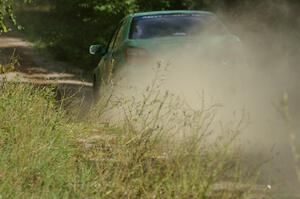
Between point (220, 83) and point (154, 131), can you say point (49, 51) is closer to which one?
point (220, 83)

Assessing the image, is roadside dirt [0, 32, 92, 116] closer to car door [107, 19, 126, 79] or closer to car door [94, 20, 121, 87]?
car door [94, 20, 121, 87]

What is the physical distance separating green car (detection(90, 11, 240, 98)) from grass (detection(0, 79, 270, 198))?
6.50 ft

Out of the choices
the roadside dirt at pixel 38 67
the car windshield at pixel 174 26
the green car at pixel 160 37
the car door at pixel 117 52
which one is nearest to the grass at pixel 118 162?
the green car at pixel 160 37

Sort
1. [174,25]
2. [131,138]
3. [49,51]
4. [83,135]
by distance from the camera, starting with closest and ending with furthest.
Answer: [131,138] → [83,135] → [174,25] → [49,51]

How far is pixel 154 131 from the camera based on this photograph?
6.57m

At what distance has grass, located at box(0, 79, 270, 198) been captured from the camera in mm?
5438

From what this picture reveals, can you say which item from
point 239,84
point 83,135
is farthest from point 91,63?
point 83,135

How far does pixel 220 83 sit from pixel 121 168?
3.64m

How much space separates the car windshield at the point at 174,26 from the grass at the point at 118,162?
10.8 ft

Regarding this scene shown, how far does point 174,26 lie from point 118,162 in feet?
16.9

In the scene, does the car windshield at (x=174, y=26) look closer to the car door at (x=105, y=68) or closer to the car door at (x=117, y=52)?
the car door at (x=117, y=52)

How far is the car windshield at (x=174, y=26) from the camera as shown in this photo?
10500 millimetres

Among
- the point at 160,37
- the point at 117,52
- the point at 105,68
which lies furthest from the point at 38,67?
the point at 160,37

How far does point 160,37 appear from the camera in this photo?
1009 cm
